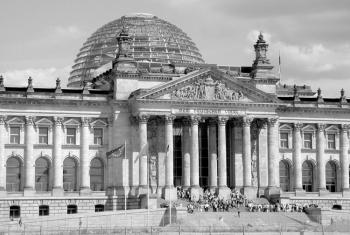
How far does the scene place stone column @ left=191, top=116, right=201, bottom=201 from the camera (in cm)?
10719

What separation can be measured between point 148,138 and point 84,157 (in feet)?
25.6

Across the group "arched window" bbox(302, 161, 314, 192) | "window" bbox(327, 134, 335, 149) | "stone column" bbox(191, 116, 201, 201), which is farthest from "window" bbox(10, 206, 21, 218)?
"window" bbox(327, 134, 335, 149)

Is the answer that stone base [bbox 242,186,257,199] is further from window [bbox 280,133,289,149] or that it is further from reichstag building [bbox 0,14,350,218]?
window [bbox 280,133,289,149]

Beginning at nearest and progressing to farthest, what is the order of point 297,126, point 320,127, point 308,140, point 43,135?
point 43,135 → point 297,126 → point 320,127 → point 308,140

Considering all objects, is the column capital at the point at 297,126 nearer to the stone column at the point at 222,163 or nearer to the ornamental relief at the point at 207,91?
the ornamental relief at the point at 207,91

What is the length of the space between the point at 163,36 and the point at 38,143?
33503 mm

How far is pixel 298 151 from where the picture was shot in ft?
385

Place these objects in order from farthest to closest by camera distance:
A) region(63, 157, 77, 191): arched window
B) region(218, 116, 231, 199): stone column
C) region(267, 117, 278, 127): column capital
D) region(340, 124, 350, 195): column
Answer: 1. region(340, 124, 350, 195): column
2. region(267, 117, 278, 127): column capital
3. region(63, 157, 77, 191): arched window
4. region(218, 116, 231, 199): stone column

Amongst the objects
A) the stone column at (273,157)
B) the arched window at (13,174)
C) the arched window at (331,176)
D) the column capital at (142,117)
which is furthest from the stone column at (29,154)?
the arched window at (331,176)

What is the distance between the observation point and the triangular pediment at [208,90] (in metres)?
108

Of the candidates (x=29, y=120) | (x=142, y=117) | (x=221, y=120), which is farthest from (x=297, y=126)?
(x=29, y=120)

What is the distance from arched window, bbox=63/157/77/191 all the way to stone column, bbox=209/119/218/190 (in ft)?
51.4

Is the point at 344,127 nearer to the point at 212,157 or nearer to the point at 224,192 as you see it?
the point at 212,157

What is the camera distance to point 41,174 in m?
108
